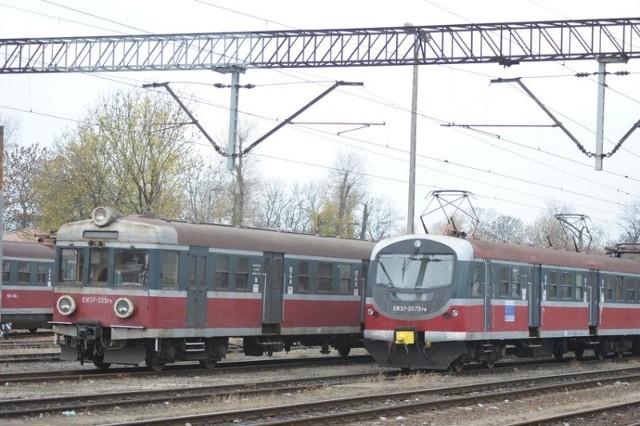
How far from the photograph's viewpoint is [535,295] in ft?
88.4

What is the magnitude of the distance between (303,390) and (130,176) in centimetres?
3332

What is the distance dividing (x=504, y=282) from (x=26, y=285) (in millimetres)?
16063

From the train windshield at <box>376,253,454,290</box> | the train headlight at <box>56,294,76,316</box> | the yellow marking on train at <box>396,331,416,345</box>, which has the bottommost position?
the yellow marking on train at <box>396,331,416,345</box>

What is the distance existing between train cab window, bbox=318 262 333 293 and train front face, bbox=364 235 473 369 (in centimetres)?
243

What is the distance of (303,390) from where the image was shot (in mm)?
19688

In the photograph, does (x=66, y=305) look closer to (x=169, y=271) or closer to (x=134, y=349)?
(x=134, y=349)

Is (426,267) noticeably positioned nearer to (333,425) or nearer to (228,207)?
(333,425)

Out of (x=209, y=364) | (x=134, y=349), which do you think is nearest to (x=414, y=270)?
(x=209, y=364)

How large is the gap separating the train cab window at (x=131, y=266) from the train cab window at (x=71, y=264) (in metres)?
0.91

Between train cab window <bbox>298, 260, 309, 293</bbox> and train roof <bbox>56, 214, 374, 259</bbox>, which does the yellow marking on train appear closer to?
train cab window <bbox>298, 260, 309, 293</bbox>

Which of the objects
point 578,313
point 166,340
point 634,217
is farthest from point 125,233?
point 634,217

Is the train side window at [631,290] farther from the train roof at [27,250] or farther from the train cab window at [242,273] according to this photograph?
the train roof at [27,250]

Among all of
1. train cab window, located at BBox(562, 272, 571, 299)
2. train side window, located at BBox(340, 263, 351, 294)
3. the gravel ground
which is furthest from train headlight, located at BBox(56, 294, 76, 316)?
train cab window, located at BBox(562, 272, 571, 299)

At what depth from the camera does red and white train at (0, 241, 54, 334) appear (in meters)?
33.7
